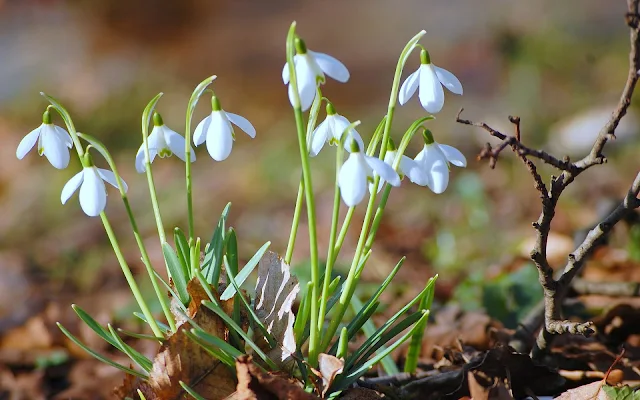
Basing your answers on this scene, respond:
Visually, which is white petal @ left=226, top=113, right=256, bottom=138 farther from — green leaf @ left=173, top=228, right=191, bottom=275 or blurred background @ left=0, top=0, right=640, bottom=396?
blurred background @ left=0, top=0, right=640, bottom=396

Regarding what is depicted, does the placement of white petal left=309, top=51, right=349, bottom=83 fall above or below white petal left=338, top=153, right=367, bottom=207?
above

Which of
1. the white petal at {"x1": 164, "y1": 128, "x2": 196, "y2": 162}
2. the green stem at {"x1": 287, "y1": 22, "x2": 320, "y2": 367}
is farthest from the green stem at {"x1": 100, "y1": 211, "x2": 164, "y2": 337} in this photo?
the green stem at {"x1": 287, "y1": 22, "x2": 320, "y2": 367}

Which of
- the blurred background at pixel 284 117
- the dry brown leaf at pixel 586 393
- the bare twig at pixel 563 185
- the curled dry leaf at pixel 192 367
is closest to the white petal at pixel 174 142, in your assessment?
the curled dry leaf at pixel 192 367

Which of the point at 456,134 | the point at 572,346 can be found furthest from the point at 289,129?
the point at 572,346

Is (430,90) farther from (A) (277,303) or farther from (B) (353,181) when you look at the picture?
(A) (277,303)

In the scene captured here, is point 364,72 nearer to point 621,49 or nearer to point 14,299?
point 621,49

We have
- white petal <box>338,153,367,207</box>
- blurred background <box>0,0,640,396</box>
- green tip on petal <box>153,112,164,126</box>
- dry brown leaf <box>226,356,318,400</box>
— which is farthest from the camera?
blurred background <box>0,0,640,396</box>
